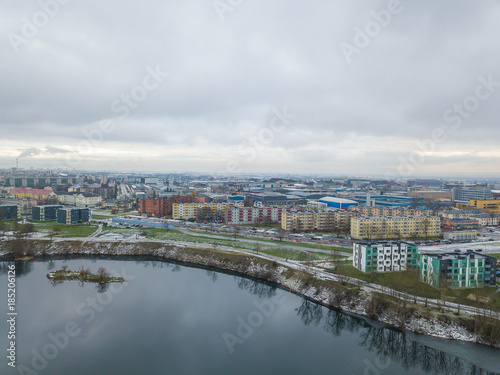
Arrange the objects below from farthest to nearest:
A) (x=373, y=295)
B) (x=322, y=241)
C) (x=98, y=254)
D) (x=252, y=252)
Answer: (x=322, y=241)
(x=98, y=254)
(x=252, y=252)
(x=373, y=295)

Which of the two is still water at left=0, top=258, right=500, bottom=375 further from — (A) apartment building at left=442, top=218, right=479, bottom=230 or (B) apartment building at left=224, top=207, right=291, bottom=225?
(A) apartment building at left=442, top=218, right=479, bottom=230

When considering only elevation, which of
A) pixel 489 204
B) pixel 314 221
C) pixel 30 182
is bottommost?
pixel 314 221

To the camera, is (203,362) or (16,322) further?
(16,322)

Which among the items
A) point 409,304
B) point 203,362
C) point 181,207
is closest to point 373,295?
point 409,304

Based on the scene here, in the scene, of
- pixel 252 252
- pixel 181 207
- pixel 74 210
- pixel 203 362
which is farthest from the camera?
pixel 181 207

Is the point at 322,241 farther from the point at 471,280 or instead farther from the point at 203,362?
the point at 203,362

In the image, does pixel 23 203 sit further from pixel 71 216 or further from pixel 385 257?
pixel 385 257

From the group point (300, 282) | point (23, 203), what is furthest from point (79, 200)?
point (300, 282)
